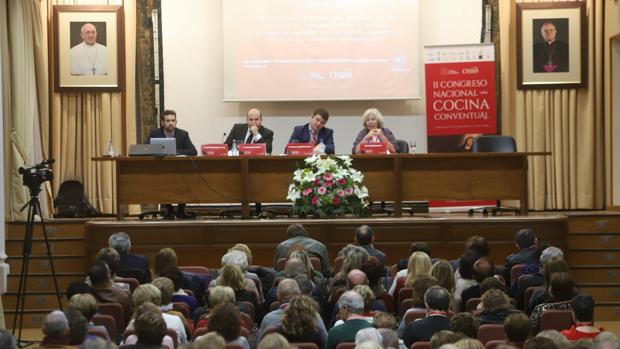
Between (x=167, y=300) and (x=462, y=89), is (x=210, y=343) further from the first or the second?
(x=462, y=89)

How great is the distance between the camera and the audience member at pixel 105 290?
7114 millimetres

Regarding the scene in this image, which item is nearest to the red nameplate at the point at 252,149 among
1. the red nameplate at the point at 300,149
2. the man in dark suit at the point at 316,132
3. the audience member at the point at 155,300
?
the red nameplate at the point at 300,149

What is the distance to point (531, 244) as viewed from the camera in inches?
340

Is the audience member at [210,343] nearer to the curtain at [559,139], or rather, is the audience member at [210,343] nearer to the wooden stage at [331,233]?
the wooden stage at [331,233]

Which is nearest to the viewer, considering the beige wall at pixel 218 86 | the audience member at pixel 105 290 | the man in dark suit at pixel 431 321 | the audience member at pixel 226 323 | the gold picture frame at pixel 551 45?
the audience member at pixel 226 323

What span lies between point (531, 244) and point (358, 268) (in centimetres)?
189

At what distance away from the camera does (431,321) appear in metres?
5.95

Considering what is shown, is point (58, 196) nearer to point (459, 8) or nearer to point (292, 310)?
point (459, 8)

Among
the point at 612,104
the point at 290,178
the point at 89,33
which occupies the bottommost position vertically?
the point at 290,178

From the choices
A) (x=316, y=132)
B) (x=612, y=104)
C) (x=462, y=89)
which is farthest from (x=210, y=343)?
(x=612, y=104)

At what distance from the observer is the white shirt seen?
44.8 feet

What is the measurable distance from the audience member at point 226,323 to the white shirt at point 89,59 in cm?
891

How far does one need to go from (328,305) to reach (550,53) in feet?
24.3

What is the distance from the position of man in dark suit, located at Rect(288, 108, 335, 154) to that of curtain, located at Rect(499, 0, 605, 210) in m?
3.12
